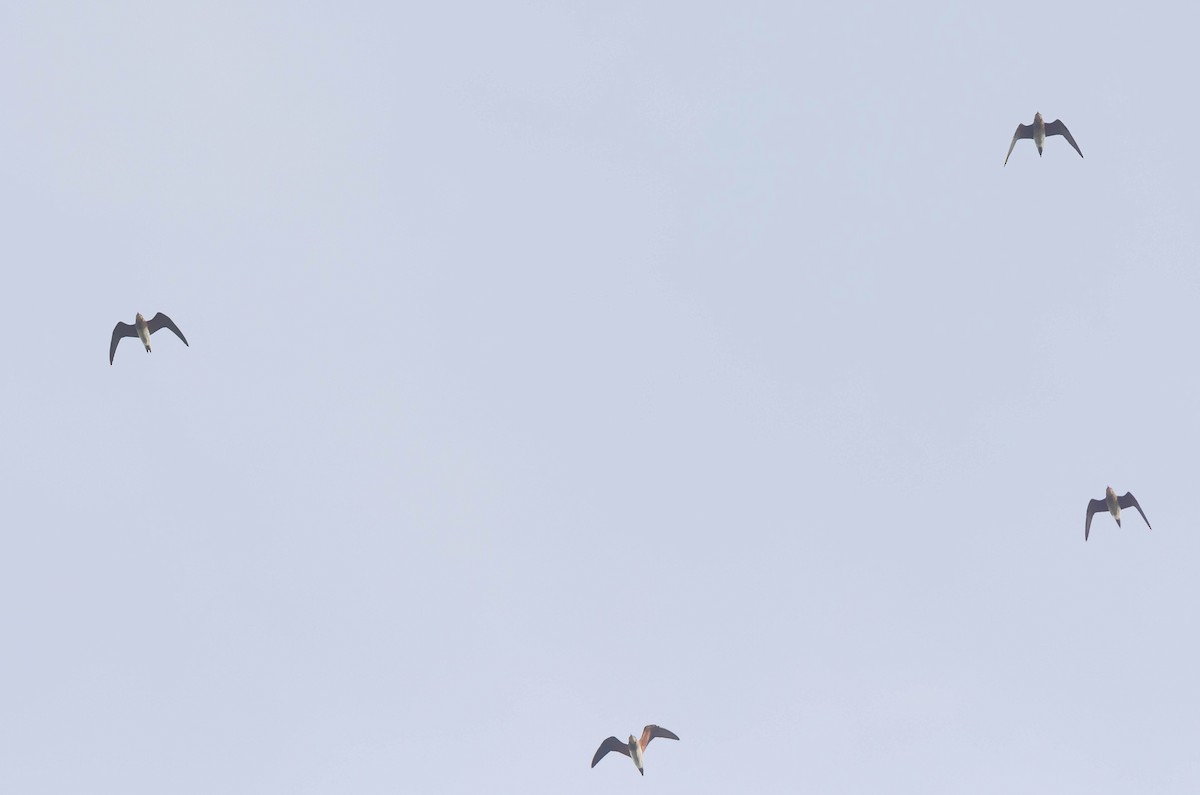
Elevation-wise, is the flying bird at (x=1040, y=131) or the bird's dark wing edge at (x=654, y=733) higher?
the flying bird at (x=1040, y=131)

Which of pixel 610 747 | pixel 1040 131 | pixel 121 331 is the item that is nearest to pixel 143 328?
pixel 121 331

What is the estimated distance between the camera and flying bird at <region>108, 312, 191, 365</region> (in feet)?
302

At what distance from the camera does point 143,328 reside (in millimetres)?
92188

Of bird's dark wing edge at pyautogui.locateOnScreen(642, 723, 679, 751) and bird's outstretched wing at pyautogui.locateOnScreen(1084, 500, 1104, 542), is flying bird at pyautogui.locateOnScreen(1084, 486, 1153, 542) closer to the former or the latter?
bird's outstretched wing at pyautogui.locateOnScreen(1084, 500, 1104, 542)

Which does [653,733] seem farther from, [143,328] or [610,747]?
[143,328]

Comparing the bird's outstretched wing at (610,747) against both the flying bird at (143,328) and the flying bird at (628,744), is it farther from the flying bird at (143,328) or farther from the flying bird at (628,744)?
the flying bird at (143,328)

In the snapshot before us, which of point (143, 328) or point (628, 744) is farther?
point (143, 328)

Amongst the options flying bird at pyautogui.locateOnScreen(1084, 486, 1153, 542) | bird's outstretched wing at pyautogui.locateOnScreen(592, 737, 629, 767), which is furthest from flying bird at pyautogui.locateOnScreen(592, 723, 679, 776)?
flying bird at pyautogui.locateOnScreen(1084, 486, 1153, 542)

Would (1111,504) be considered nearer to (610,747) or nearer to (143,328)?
(610,747)

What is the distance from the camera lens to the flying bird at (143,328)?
92062 mm

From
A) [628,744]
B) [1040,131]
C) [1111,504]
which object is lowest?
[628,744]

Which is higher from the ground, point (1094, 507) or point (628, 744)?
point (1094, 507)

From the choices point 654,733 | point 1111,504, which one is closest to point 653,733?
point 654,733

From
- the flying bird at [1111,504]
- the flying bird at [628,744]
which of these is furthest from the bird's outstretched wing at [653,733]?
the flying bird at [1111,504]
